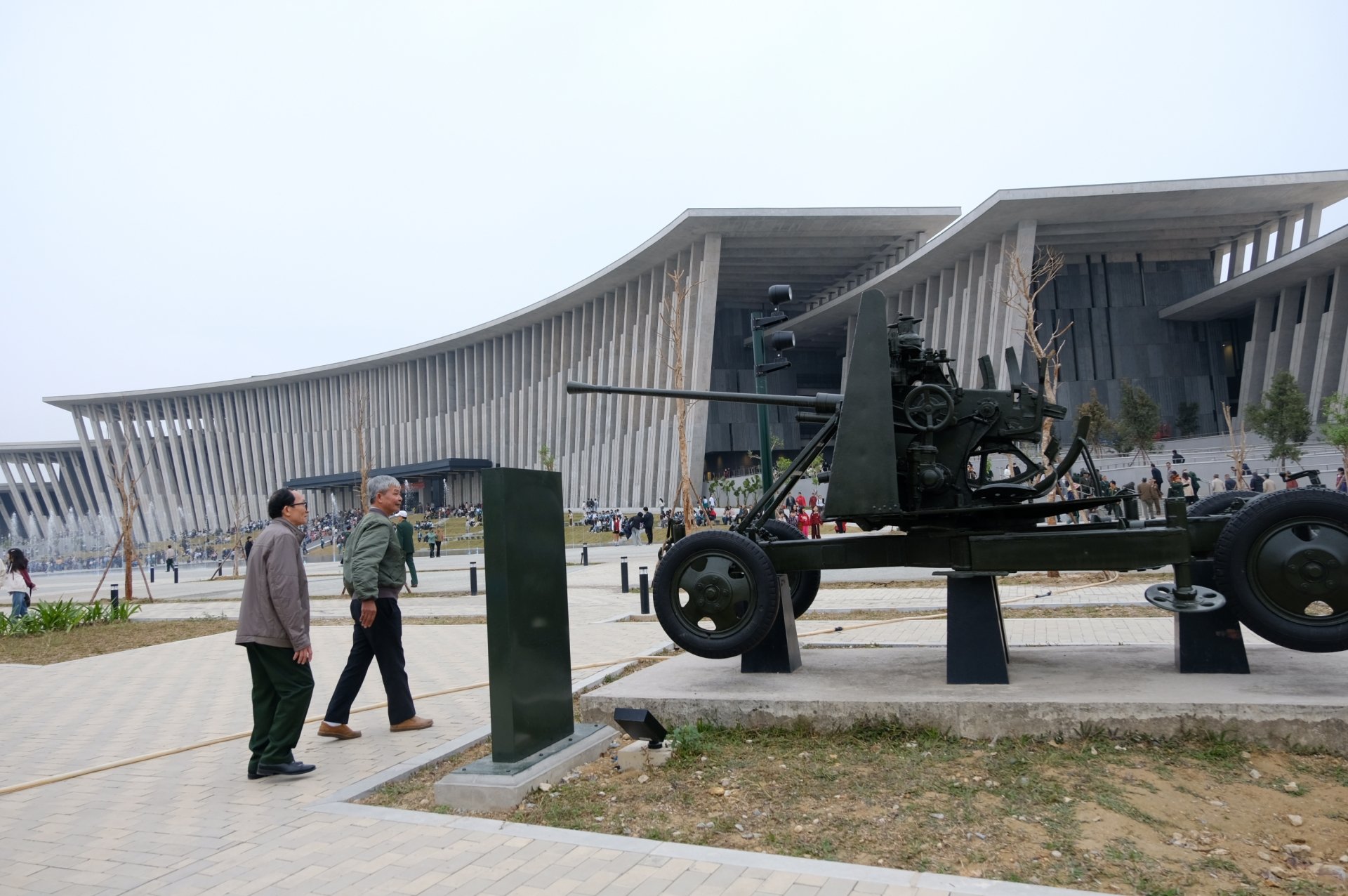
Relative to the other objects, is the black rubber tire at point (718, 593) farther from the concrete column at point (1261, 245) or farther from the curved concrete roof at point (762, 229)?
the concrete column at point (1261, 245)

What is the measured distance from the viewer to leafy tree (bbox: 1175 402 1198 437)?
52.3 m

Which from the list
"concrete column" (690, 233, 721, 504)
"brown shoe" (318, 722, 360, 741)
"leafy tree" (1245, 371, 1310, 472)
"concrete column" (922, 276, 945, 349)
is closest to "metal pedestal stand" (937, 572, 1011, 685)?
"brown shoe" (318, 722, 360, 741)

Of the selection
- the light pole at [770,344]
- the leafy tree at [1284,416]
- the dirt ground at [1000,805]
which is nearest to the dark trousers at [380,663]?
the dirt ground at [1000,805]

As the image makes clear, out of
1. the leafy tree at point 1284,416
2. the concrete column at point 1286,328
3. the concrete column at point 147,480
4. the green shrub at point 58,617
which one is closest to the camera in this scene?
the green shrub at point 58,617

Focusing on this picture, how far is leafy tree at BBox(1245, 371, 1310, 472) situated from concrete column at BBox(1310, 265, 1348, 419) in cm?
535

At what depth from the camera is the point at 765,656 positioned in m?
6.39

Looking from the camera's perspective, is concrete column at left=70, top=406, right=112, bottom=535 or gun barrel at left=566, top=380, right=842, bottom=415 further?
concrete column at left=70, top=406, right=112, bottom=535

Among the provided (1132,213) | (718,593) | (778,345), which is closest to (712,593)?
(718,593)

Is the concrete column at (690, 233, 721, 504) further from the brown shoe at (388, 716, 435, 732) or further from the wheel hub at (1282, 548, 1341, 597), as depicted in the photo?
the wheel hub at (1282, 548, 1341, 597)

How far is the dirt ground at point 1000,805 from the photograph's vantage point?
343 centimetres

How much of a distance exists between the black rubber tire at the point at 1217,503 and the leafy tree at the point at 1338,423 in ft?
79.5

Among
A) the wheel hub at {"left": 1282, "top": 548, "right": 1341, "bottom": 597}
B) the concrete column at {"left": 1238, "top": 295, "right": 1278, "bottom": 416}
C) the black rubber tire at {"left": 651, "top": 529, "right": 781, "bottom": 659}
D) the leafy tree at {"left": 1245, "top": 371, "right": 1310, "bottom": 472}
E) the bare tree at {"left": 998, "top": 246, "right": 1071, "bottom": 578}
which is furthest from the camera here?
the concrete column at {"left": 1238, "top": 295, "right": 1278, "bottom": 416}

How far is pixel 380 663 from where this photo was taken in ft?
20.6

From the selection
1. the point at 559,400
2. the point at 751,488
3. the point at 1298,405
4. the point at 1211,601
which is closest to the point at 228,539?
the point at 559,400
